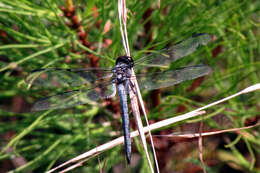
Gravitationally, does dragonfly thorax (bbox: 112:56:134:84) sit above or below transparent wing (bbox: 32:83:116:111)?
above

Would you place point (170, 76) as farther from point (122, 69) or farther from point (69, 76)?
point (69, 76)

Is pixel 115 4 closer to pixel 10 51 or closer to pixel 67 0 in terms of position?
pixel 67 0

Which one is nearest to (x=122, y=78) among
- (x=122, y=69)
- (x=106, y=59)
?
(x=122, y=69)

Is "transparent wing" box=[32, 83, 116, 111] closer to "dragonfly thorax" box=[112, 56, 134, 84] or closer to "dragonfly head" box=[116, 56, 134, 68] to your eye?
"dragonfly thorax" box=[112, 56, 134, 84]

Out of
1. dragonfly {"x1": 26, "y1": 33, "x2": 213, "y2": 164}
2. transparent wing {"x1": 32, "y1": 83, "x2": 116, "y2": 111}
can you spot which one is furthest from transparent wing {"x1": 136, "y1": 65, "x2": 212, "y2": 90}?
transparent wing {"x1": 32, "y1": 83, "x2": 116, "y2": 111}

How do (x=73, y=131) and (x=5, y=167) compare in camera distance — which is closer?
(x=73, y=131)

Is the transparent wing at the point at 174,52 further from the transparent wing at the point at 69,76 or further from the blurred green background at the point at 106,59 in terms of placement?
the transparent wing at the point at 69,76

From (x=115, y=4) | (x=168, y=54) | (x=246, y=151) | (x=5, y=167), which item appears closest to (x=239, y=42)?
(x=168, y=54)
